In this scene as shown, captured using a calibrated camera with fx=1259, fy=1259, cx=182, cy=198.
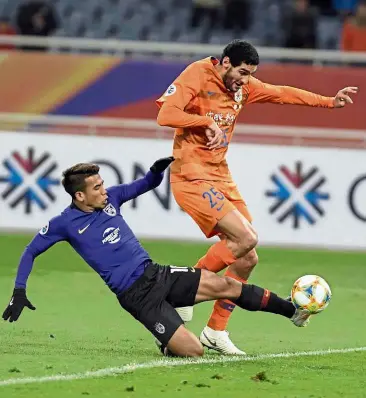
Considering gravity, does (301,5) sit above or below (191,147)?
above

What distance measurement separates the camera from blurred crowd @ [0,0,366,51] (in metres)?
18.1

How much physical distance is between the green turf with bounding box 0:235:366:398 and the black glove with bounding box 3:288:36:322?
0.94 feet

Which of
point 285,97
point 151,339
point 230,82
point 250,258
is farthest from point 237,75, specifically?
point 151,339

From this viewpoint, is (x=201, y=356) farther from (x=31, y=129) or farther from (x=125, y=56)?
(x=125, y=56)

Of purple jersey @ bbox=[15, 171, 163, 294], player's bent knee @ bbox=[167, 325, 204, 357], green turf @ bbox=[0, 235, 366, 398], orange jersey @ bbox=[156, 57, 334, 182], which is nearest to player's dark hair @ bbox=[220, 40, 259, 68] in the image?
orange jersey @ bbox=[156, 57, 334, 182]

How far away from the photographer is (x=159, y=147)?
15242 millimetres

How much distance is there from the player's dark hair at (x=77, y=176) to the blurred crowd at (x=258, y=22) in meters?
8.88

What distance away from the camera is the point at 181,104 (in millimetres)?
9250

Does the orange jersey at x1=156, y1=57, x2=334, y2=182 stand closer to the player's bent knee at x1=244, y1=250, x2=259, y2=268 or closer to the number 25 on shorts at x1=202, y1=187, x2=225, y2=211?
the number 25 on shorts at x1=202, y1=187, x2=225, y2=211

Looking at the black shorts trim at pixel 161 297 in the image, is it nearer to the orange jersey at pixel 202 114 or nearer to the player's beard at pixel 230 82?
the orange jersey at pixel 202 114

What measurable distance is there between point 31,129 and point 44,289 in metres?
3.49

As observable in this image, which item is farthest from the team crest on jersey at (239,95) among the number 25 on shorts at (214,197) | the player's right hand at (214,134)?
the number 25 on shorts at (214,197)

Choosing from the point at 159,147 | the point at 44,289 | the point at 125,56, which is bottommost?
the point at 44,289

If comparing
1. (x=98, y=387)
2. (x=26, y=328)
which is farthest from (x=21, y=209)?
(x=98, y=387)
